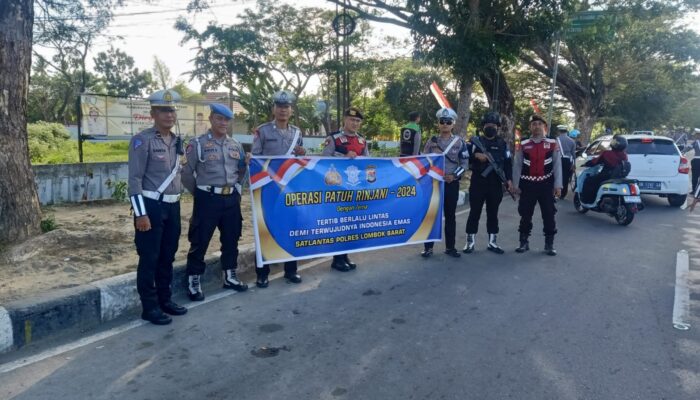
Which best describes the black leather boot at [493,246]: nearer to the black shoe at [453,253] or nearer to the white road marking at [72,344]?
the black shoe at [453,253]

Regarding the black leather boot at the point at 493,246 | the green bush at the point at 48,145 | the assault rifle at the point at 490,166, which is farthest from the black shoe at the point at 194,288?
the green bush at the point at 48,145

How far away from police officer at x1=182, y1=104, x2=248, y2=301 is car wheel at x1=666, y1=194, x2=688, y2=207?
10223 millimetres

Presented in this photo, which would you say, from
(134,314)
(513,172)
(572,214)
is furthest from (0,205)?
(572,214)

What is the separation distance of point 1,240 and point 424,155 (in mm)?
4579

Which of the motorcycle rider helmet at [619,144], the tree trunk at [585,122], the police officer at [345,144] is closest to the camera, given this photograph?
the police officer at [345,144]

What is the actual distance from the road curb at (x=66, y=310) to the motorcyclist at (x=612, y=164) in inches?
307

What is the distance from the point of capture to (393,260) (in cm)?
585

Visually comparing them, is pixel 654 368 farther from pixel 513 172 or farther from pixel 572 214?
pixel 572 214

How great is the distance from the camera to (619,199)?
326 inches

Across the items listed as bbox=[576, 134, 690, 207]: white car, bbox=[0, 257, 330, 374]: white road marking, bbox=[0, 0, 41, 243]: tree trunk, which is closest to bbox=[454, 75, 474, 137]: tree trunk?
bbox=[576, 134, 690, 207]: white car

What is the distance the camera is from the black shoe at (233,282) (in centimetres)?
468

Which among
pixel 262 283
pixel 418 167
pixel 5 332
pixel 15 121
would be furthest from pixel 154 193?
pixel 418 167

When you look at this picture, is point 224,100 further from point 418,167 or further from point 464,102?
point 418,167

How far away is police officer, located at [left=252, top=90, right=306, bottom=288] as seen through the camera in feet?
15.9
